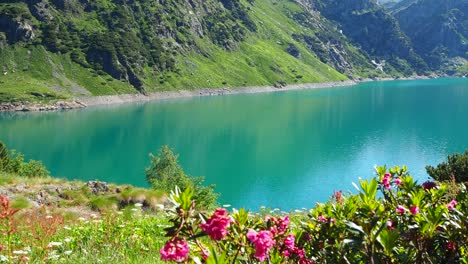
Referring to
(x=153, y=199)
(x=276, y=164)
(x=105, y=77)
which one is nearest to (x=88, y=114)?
(x=105, y=77)

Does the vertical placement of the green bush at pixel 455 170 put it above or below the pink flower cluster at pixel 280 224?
below

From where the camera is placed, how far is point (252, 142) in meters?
102

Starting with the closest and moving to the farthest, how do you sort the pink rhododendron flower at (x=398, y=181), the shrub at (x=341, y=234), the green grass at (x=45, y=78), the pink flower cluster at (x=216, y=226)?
the pink flower cluster at (x=216, y=226) → the shrub at (x=341, y=234) → the pink rhododendron flower at (x=398, y=181) → the green grass at (x=45, y=78)

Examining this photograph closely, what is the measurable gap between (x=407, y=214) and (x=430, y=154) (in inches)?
3386

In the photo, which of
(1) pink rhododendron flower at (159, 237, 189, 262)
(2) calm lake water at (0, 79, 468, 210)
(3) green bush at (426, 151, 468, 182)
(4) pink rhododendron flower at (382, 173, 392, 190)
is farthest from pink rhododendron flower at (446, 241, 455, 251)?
(2) calm lake water at (0, 79, 468, 210)

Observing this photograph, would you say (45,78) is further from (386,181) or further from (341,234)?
(341,234)

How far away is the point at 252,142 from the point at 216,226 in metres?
99.1

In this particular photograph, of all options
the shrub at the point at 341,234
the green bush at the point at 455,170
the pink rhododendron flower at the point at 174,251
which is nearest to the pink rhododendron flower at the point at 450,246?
the shrub at the point at 341,234

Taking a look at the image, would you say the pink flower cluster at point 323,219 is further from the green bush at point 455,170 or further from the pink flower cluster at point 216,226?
the green bush at point 455,170

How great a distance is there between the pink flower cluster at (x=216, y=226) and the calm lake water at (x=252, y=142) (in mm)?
50791

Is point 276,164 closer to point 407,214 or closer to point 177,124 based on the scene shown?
point 177,124

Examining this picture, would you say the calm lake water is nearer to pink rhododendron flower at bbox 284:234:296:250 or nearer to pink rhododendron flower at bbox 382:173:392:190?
pink rhododendron flower at bbox 382:173:392:190

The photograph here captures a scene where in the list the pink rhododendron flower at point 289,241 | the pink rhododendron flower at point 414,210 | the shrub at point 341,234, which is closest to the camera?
the shrub at point 341,234

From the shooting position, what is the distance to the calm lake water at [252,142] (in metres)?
67.4
